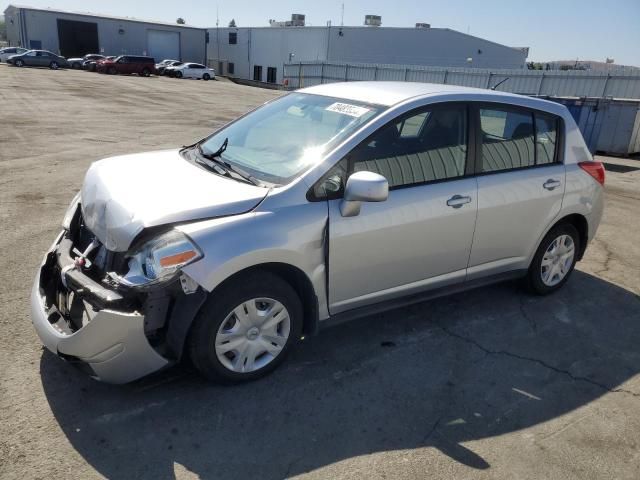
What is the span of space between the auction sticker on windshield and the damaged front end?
1521mm

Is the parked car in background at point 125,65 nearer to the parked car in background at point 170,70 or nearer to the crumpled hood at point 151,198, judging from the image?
the parked car in background at point 170,70

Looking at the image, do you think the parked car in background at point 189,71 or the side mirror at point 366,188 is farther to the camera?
the parked car in background at point 189,71

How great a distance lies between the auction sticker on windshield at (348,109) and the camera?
3.54m

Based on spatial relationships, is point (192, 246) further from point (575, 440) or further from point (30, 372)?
point (575, 440)

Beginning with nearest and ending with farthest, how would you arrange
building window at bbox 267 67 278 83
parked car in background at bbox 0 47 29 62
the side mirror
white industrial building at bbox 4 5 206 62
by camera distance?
1. the side mirror
2. parked car in background at bbox 0 47 29 62
3. building window at bbox 267 67 278 83
4. white industrial building at bbox 4 5 206 62

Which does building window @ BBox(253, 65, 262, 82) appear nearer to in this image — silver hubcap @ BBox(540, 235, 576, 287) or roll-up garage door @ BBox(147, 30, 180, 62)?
roll-up garage door @ BBox(147, 30, 180, 62)

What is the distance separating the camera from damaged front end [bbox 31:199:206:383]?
106 inches

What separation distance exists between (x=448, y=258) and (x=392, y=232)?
2.15ft

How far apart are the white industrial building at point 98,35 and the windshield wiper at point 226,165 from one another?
60519 mm

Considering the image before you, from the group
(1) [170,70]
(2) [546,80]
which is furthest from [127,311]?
(1) [170,70]

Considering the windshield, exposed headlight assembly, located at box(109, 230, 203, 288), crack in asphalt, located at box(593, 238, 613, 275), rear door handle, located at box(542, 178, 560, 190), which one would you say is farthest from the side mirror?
crack in asphalt, located at box(593, 238, 613, 275)

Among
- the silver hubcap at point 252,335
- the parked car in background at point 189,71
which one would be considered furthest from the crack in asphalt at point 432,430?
the parked car in background at point 189,71

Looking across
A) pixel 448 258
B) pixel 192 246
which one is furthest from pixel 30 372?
pixel 448 258

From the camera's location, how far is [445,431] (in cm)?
294
